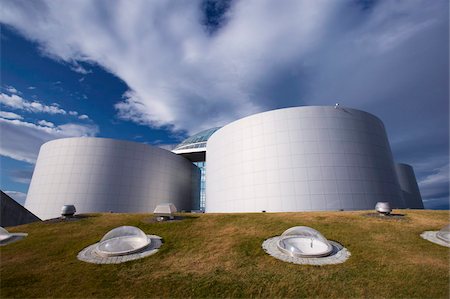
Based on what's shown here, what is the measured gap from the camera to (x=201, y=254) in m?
15.5

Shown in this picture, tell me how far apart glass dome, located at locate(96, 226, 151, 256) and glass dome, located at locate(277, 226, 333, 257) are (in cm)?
910

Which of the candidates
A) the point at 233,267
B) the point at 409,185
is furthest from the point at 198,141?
the point at 233,267

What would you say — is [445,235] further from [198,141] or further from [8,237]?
[198,141]

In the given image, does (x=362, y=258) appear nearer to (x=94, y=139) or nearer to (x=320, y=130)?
(x=320, y=130)

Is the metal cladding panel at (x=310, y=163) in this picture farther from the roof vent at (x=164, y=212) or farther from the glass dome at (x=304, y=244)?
the glass dome at (x=304, y=244)

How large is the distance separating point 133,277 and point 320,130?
107ft

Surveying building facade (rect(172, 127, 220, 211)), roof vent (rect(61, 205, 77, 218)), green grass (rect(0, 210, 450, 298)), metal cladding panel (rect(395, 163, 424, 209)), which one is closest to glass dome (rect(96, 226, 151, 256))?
green grass (rect(0, 210, 450, 298))

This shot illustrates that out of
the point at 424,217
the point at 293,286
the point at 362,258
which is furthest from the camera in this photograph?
the point at 424,217

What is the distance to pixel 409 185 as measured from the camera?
6756cm

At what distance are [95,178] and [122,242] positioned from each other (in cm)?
3492

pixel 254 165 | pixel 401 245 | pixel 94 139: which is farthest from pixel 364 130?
pixel 94 139

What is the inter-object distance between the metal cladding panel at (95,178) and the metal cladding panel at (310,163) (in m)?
18.4

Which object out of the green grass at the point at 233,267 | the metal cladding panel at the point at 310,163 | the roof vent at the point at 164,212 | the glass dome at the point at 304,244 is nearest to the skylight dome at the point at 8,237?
the green grass at the point at 233,267

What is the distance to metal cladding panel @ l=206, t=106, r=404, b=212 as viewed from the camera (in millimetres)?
34562
